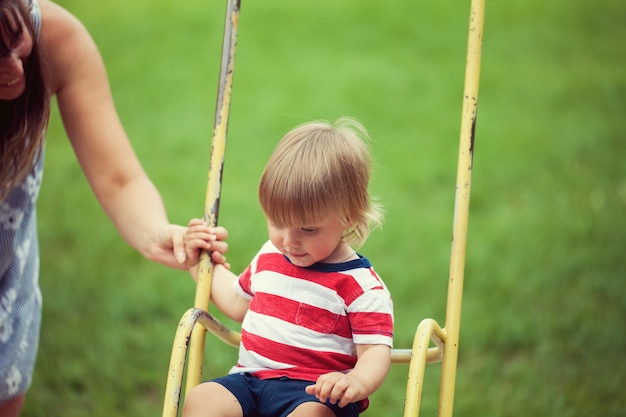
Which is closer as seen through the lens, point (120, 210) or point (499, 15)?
point (120, 210)

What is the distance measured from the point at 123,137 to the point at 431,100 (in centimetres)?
445

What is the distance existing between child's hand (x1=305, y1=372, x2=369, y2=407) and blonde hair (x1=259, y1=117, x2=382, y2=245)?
1.06 feet

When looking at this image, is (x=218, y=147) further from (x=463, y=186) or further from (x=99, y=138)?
(x=463, y=186)

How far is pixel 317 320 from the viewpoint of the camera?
1828 mm

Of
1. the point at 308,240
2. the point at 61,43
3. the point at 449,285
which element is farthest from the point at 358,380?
the point at 61,43

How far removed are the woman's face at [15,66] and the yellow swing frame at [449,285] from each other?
1.53 feet

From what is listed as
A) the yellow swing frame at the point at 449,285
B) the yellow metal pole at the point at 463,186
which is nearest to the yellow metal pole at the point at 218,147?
the yellow swing frame at the point at 449,285

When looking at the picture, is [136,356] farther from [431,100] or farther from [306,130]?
[431,100]

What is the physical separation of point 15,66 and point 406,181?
146 inches

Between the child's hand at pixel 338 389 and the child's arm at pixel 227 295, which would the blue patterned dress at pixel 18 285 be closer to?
the child's arm at pixel 227 295

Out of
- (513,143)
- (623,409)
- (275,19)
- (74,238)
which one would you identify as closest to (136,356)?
(74,238)

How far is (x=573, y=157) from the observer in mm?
5680

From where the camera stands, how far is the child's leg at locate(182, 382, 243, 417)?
1.77m

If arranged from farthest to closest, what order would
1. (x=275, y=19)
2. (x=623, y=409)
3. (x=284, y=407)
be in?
(x=275, y=19) → (x=623, y=409) → (x=284, y=407)
